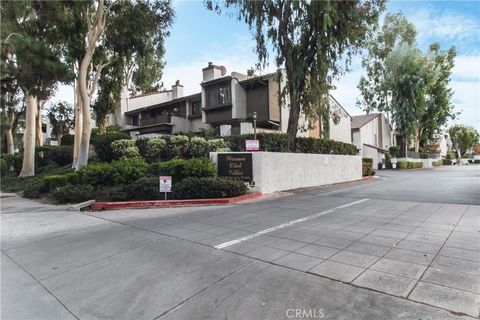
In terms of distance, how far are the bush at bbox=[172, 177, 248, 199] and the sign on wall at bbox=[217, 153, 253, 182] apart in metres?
1.22

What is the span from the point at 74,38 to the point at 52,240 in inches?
643

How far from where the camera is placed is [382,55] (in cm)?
4009

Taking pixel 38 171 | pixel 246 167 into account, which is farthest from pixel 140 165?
pixel 38 171

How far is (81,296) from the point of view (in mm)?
3547

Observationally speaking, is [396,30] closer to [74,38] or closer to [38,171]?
[74,38]

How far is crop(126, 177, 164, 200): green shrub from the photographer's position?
35.9ft

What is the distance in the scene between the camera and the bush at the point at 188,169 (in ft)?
38.2

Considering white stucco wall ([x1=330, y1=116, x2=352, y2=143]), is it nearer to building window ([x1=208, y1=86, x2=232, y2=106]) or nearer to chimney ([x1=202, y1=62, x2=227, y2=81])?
building window ([x1=208, y1=86, x2=232, y2=106])

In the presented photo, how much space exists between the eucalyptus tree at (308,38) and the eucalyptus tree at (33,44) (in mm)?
8184

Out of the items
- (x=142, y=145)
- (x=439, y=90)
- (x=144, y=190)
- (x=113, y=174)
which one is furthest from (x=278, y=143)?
(x=439, y=90)

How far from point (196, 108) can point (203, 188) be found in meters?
19.8

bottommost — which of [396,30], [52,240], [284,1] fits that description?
[52,240]

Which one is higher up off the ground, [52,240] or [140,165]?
[140,165]

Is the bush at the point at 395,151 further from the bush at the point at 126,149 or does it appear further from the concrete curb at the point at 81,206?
the concrete curb at the point at 81,206
